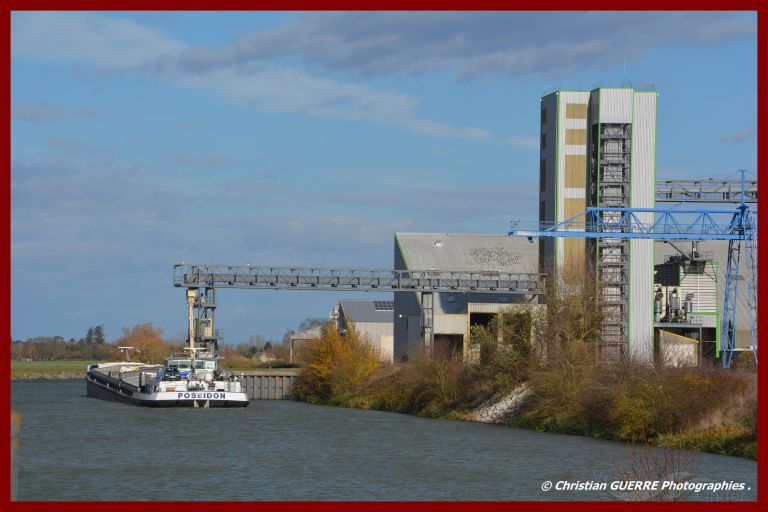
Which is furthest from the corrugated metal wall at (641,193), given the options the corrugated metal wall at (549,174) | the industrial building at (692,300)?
the corrugated metal wall at (549,174)

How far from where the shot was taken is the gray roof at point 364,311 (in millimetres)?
126400

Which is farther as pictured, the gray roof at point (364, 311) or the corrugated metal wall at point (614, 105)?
the gray roof at point (364, 311)

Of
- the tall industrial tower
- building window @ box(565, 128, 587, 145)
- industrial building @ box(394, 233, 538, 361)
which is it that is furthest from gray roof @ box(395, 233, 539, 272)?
building window @ box(565, 128, 587, 145)

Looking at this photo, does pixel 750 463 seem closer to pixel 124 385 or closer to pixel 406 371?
pixel 406 371

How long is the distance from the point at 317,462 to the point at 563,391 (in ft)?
65.3

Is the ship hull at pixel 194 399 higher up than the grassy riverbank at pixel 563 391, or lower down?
lower down

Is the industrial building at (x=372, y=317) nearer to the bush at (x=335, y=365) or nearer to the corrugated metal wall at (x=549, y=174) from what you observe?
the bush at (x=335, y=365)

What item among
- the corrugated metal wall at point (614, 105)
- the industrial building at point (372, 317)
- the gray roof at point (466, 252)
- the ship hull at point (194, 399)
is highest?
the corrugated metal wall at point (614, 105)

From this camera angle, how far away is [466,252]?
336 feet

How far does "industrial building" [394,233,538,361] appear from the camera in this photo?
92.4 meters

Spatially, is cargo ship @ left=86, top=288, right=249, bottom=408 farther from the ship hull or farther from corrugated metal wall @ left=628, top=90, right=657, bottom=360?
corrugated metal wall @ left=628, top=90, right=657, bottom=360

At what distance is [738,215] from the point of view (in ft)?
269

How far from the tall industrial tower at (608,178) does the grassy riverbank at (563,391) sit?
576 inches

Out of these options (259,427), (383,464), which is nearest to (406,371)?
(259,427)
